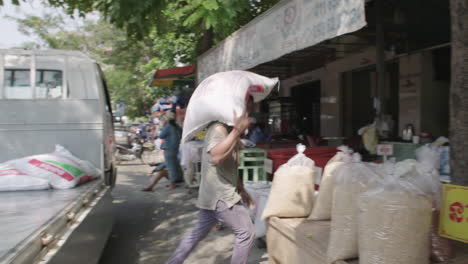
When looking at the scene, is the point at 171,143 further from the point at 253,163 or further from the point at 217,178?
the point at 217,178

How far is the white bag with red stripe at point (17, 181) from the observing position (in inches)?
136

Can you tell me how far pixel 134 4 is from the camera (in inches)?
182

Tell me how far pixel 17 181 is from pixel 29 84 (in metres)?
1.68

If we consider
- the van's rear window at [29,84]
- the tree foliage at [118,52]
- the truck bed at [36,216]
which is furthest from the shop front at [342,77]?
the tree foliage at [118,52]

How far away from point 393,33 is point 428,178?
4.64m

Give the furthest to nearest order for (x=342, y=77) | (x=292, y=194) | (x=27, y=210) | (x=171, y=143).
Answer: (x=342, y=77) < (x=171, y=143) < (x=27, y=210) < (x=292, y=194)

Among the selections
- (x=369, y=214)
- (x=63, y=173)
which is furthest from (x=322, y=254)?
(x=63, y=173)

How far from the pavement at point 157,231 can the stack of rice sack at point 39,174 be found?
40.8 inches

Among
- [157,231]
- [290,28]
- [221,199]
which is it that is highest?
[290,28]

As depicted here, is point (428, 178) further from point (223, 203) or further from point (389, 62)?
point (389, 62)

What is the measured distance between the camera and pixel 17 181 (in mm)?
3461

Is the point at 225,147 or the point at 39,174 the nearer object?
the point at 225,147

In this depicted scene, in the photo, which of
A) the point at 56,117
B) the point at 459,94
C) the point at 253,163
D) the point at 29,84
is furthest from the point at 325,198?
the point at 29,84

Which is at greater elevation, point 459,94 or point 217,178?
point 459,94
